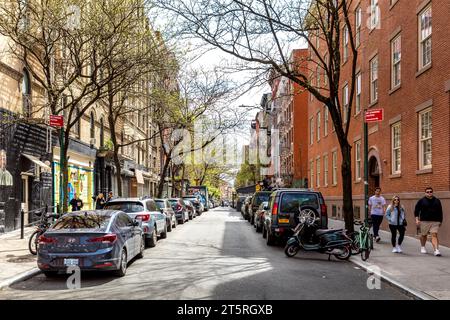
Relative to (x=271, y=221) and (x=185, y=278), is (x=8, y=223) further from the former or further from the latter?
(x=185, y=278)

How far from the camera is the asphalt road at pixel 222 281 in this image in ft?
28.3

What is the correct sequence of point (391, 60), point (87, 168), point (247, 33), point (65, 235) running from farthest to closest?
point (87, 168) < point (391, 60) < point (247, 33) < point (65, 235)

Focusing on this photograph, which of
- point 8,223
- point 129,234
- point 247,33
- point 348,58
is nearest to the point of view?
point 129,234

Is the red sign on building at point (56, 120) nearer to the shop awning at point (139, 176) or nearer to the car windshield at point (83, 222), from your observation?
the car windshield at point (83, 222)

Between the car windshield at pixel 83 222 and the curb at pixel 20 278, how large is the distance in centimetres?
111

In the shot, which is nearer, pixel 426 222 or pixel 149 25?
pixel 426 222

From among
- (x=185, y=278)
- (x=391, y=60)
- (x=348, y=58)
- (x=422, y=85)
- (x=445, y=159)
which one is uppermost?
(x=348, y=58)

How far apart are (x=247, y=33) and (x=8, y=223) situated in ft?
37.3

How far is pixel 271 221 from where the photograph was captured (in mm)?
15867

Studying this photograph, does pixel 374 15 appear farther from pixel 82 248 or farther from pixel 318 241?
pixel 82 248

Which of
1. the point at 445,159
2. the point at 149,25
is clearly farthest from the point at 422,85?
the point at 149,25

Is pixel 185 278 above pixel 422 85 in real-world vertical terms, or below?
below

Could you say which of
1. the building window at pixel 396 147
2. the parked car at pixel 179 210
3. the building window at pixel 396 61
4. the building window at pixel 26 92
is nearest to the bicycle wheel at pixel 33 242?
the building window at pixel 26 92

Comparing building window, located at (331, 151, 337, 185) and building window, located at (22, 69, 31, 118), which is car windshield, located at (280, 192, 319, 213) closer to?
building window, located at (22, 69, 31, 118)
